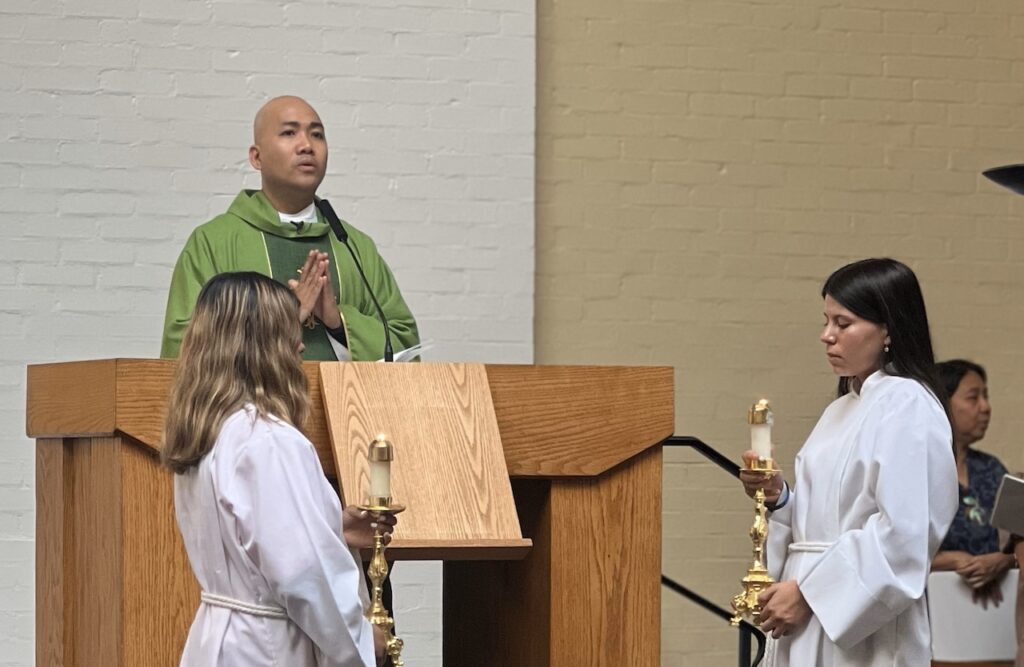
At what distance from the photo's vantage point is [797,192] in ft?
21.7

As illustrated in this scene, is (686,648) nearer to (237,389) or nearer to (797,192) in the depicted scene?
(797,192)

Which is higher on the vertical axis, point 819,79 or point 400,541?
point 819,79

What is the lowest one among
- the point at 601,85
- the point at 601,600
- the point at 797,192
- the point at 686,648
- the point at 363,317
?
the point at 686,648

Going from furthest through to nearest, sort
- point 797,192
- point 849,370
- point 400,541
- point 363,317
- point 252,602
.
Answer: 1. point 797,192
2. point 363,317
3. point 849,370
4. point 400,541
5. point 252,602

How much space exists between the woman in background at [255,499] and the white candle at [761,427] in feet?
2.81

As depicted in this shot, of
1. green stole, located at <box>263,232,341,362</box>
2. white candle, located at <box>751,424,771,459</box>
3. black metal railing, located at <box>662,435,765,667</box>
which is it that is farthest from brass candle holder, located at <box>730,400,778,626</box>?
green stole, located at <box>263,232,341,362</box>

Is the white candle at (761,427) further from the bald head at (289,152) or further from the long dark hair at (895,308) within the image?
the bald head at (289,152)

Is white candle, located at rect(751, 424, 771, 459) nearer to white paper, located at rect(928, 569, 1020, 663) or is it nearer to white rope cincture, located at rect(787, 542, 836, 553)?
white rope cincture, located at rect(787, 542, 836, 553)

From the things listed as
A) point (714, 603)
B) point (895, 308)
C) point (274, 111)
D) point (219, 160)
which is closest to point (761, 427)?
point (895, 308)

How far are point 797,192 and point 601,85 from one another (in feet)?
3.07

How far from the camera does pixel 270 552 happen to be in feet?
9.20

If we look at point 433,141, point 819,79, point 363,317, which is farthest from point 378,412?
point 819,79

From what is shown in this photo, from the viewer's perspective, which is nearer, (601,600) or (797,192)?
(601,600)

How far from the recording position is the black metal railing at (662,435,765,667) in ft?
14.9
